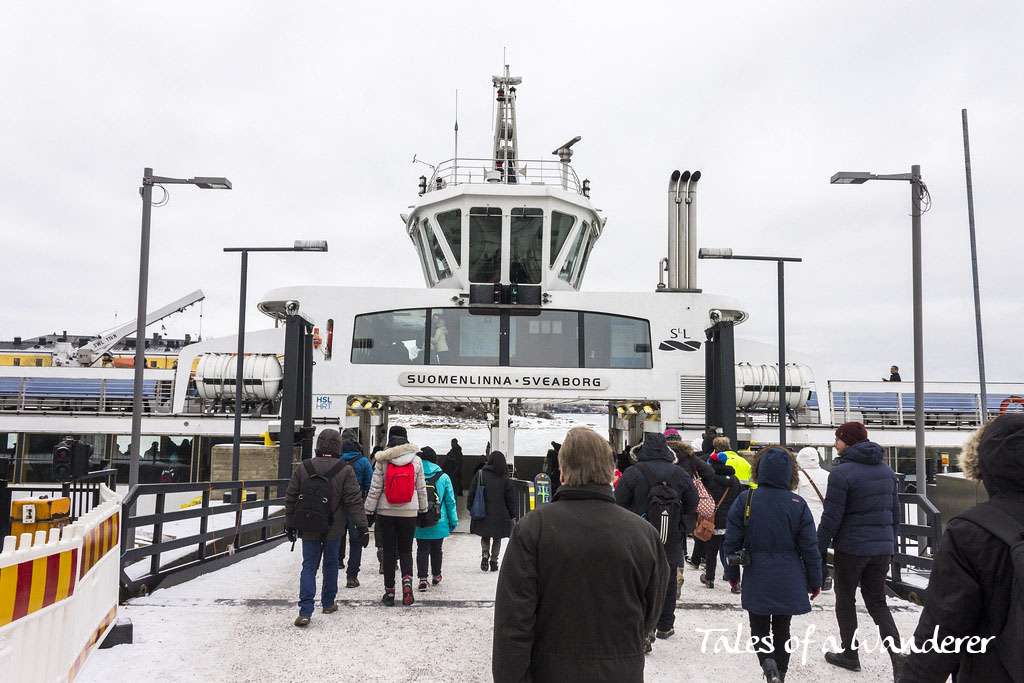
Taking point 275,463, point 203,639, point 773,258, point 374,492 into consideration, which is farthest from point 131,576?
point 773,258

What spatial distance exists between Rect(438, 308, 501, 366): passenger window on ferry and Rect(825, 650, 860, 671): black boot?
434 inches

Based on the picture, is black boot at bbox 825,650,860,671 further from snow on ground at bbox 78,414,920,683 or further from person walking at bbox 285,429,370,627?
person walking at bbox 285,429,370,627

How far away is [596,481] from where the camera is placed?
2793 millimetres

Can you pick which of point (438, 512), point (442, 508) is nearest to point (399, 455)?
point (438, 512)

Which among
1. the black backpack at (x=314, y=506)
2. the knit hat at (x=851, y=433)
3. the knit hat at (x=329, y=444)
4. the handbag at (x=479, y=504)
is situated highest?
the knit hat at (x=851, y=433)

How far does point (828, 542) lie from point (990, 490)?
102 inches

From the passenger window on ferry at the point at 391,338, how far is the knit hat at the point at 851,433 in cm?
1138

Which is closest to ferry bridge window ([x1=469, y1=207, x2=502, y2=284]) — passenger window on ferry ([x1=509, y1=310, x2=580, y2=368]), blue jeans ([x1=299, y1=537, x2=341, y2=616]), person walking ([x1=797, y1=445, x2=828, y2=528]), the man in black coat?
passenger window on ferry ([x1=509, y1=310, x2=580, y2=368])

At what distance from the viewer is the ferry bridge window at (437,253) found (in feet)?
59.1

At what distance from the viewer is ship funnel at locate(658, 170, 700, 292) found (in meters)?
20.7

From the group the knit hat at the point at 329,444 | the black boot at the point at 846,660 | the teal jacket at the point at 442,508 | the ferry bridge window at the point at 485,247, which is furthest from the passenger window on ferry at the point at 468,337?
the black boot at the point at 846,660

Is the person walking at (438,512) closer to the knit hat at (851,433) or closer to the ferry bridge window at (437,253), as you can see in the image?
the knit hat at (851,433)

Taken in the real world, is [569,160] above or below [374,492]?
above

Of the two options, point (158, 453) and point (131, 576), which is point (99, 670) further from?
point (158, 453)
